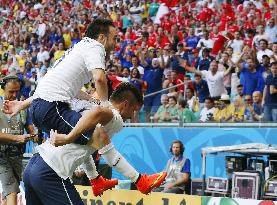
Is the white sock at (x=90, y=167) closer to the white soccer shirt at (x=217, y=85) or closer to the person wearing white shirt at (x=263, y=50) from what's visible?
the white soccer shirt at (x=217, y=85)

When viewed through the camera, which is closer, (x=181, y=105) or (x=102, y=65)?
(x=102, y=65)

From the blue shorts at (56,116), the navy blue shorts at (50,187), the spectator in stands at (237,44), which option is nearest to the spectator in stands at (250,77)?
the spectator in stands at (237,44)

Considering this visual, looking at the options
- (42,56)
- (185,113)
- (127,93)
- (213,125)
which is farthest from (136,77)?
(127,93)

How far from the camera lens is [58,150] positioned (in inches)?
248

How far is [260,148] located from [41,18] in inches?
687

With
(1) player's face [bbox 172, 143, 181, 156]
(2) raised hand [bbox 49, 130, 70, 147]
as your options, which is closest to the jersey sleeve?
(2) raised hand [bbox 49, 130, 70, 147]

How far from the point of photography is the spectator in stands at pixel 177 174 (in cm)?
1159

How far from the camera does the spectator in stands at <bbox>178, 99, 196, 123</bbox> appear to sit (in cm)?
1446

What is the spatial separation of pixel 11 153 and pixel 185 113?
5.44 meters

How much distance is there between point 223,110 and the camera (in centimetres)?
1362

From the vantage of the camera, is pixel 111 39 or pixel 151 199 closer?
pixel 111 39

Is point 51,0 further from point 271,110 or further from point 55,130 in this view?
point 55,130

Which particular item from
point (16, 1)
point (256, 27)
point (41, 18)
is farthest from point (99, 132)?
point (16, 1)

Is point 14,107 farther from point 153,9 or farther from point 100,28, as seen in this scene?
point 153,9
